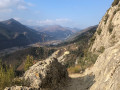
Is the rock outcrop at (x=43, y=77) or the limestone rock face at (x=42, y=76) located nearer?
the rock outcrop at (x=43, y=77)

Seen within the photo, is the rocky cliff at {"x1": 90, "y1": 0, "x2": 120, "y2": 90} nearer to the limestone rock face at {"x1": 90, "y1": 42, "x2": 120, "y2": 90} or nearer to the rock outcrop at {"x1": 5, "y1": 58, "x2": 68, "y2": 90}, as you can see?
the limestone rock face at {"x1": 90, "y1": 42, "x2": 120, "y2": 90}

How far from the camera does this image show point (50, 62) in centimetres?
1833

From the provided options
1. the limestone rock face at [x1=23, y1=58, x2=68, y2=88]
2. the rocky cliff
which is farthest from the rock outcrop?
the rocky cliff

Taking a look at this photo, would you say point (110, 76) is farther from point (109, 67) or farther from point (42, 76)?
point (42, 76)

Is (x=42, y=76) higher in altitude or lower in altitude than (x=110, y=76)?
lower

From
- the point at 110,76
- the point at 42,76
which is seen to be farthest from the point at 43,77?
the point at 110,76

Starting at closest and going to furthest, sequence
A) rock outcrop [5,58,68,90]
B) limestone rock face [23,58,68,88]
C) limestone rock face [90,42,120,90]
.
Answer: limestone rock face [90,42,120,90], rock outcrop [5,58,68,90], limestone rock face [23,58,68,88]

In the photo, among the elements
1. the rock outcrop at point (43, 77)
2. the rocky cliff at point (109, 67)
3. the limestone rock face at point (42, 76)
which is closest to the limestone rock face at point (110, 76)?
the rocky cliff at point (109, 67)

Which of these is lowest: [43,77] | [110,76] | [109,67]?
[43,77]

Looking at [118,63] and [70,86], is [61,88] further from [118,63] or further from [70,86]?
[118,63]

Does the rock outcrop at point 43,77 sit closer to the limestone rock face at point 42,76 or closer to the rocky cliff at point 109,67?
the limestone rock face at point 42,76

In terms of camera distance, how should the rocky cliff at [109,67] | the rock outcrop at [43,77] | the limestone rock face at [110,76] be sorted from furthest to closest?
the rock outcrop at [43,77]
the rocky cliff at [109,67]
the limestone rock face at [110,76]

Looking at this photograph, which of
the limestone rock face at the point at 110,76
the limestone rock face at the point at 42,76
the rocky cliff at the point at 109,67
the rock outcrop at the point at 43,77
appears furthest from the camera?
the limestone rock face at the point at 42,76

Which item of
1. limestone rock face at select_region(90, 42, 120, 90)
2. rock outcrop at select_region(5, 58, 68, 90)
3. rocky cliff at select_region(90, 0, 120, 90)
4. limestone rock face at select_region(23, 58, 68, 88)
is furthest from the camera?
limestone rock face at select_region(23, 58, 68, 88)
